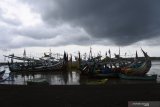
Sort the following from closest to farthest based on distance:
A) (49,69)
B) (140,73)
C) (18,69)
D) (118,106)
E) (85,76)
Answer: (118,106), (140,73), (85,76), (49,69), (18,69)

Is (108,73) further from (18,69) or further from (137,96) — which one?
(18,69)

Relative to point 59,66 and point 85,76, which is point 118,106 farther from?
point 59,66

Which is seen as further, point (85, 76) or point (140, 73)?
point (85, 76)

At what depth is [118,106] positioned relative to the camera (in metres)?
15.1

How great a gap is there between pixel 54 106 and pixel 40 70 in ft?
241

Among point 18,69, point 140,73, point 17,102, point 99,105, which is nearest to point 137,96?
point 99,105

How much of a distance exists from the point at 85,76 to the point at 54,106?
151 ft

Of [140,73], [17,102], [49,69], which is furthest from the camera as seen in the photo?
[49,69]

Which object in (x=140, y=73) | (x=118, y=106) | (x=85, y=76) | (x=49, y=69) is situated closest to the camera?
(x=118, y=106)

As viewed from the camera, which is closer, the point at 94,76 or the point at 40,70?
the point at 94,76

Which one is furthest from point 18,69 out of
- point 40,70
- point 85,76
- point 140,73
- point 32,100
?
point 32,100

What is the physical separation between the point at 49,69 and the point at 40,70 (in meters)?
2.76

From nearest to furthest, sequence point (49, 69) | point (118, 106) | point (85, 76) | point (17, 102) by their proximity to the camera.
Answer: point (118, 106) < point (17, 102) < point (85, 76) < point (49, 69)

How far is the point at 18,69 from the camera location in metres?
94.9
